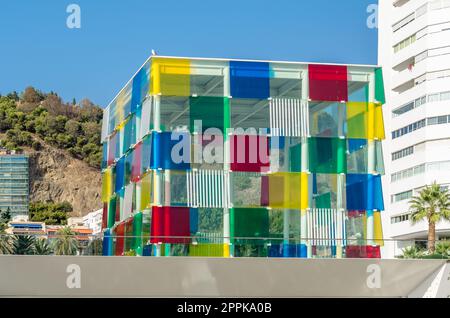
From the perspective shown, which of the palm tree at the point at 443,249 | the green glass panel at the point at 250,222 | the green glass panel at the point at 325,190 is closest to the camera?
the palm tree at the point at 443,249

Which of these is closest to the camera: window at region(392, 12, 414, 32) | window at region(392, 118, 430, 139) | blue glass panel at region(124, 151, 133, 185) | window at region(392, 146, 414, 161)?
blue glass panel at region(124, 151, 133, 185)

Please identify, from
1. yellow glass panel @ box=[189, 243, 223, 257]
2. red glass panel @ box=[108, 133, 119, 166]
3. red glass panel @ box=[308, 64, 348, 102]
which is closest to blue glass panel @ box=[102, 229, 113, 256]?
yellow glass panel @ box=[189, 243, 223, 257]

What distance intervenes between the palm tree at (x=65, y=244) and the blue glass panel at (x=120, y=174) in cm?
2524

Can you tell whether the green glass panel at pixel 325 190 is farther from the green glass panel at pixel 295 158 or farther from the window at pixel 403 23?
the window at pixel 403 23

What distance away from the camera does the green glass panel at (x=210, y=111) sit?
193 feet

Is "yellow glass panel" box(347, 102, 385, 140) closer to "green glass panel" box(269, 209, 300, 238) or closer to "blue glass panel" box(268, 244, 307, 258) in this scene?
"green glass panel" box(269, 209, 300, 238)

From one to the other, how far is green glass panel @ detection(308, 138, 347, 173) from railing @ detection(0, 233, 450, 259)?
15046mm

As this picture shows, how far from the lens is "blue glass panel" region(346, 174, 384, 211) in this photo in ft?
193

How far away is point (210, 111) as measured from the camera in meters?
58.8

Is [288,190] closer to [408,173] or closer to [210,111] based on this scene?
[210,111]

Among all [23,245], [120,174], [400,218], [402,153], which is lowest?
[23,245]

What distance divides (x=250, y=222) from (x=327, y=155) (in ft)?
20.0

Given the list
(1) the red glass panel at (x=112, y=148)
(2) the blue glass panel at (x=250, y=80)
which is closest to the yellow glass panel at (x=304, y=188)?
(2) the blue glass panel at (x=250, y=80)

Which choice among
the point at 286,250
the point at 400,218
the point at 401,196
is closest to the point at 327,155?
the point at 286,250
